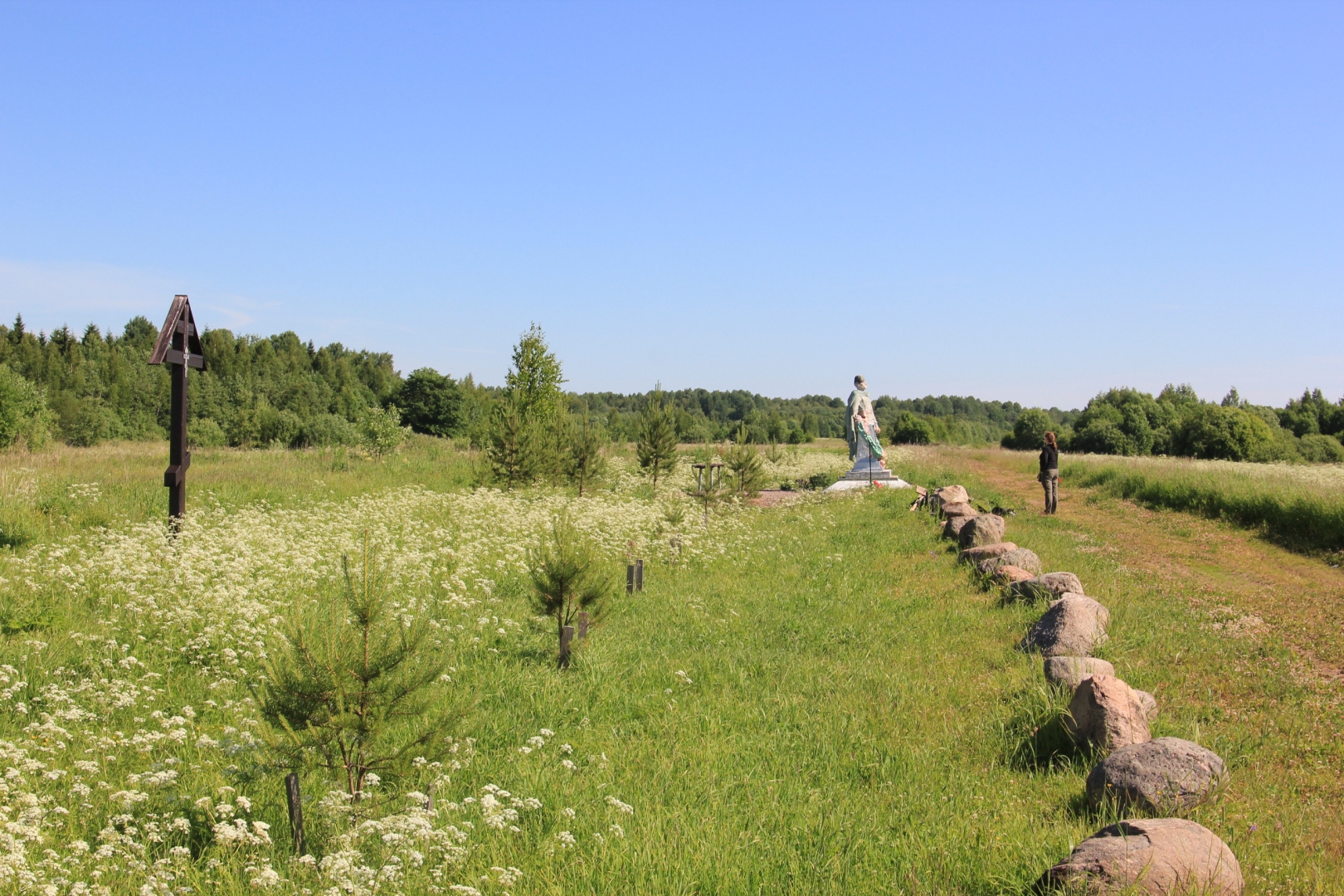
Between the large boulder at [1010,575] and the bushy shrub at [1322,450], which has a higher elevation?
the bushy shrub at [1322,450]

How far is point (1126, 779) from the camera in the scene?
4207mm

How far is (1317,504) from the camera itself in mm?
15289

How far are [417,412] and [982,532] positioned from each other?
2435 inches

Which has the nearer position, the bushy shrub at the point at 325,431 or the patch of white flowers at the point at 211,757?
the patch of white flowers at the point at 211,757

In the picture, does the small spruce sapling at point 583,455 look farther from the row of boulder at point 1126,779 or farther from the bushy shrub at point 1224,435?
the bushy shrub at point 1224,435

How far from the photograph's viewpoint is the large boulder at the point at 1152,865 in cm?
305

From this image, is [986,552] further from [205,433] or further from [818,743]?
[205,433]

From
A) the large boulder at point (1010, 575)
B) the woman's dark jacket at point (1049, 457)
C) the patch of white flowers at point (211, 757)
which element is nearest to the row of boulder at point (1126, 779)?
the large boulder at point (1010, 575)

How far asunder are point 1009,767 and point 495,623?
513 centimetres

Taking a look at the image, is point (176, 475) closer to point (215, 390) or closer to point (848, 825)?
point (848, 825)

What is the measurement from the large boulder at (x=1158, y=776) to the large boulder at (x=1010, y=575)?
513 centimetres

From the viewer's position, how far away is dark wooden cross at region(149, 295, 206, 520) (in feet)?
33.4

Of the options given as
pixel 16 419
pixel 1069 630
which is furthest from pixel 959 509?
pixel 16 419

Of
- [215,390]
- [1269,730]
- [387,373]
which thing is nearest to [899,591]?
[1269,730]
